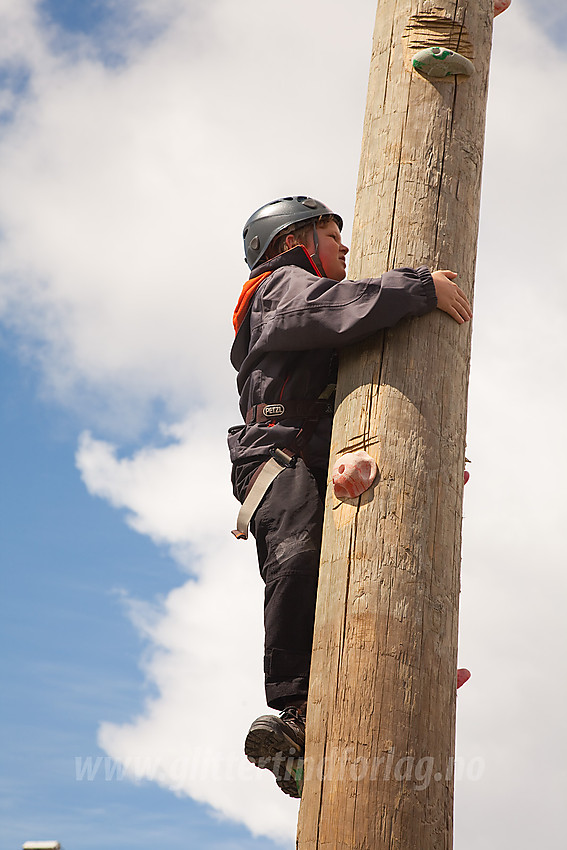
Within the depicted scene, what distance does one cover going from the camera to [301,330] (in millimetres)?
3629

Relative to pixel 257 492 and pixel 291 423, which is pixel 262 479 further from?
pixel 291 423

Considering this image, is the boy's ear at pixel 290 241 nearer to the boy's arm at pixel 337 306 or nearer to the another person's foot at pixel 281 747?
the boy's arm at pixel 337 306

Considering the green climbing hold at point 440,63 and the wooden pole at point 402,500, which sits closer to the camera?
the wooden pole at point 402,500

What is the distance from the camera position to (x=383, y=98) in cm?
387

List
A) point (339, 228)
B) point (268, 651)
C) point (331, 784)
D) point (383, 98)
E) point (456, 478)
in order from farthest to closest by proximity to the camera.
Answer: point (339, 228)
point (383, 98)
point (268, 651)
point (456, 478)
point (331, 784)

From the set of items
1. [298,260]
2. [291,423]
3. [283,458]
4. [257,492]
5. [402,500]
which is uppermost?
[298,260]

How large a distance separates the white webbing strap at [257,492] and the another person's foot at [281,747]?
777 millimetres

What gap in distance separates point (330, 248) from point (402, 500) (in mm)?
1713

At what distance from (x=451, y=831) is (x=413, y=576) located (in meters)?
0.76

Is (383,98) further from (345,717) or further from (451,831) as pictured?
(451,831)

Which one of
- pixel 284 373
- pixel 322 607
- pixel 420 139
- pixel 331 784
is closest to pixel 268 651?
pixel 322 607

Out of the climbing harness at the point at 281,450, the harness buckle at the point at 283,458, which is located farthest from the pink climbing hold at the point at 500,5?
the harness buckle at the point at 283,458

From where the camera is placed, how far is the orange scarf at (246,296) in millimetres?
4141

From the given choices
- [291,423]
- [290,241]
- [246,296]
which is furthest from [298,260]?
[291,423]
